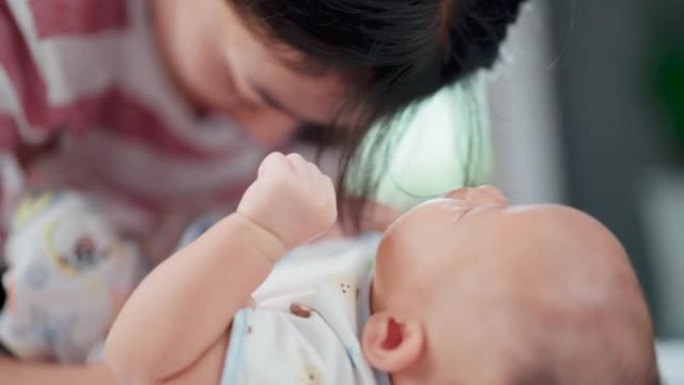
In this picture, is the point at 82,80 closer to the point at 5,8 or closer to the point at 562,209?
the point at 5,8

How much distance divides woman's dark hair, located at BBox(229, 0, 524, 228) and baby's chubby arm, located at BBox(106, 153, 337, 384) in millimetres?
122

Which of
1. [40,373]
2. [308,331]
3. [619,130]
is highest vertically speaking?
[308,331]

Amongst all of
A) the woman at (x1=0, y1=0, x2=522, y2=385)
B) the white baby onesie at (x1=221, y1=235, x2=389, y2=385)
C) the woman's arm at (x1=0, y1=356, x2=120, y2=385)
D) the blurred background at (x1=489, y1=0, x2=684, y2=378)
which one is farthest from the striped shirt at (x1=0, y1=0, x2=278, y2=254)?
the blurred background at (x1=489, y1=0, x2=684, y2=378)

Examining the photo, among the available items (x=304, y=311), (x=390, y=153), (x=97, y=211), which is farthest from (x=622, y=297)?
(x=97, y=211)

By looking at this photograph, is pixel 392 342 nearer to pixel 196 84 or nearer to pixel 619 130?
pixel 196 84

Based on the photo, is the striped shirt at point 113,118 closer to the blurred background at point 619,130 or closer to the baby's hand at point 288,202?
the baby's hand at point 288,202

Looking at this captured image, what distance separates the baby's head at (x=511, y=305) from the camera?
17.8 inches

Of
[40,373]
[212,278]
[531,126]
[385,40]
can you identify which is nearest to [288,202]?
[212,278]

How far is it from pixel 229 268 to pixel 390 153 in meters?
0.30

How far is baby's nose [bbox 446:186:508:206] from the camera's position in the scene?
0.52m

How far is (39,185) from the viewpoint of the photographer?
73 cm

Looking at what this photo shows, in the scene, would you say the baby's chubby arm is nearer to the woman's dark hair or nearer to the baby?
the baby

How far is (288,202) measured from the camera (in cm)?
45

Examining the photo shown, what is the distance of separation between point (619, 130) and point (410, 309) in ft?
2.37
